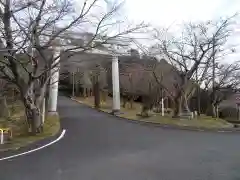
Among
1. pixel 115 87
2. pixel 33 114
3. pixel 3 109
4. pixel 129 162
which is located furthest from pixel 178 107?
pixel 129 162

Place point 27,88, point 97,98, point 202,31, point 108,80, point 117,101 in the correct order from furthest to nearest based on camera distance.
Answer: point 108,80
point 97,98
point 117,101
point 202,31
point 27,88

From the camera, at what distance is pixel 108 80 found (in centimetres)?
5262

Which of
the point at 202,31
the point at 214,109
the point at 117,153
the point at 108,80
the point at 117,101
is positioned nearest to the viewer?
the point at 117,153

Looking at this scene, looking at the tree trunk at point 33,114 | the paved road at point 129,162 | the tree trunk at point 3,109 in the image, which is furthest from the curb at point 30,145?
the tree trunk at point 3,109

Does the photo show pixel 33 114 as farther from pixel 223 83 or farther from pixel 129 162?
pixel 223 83

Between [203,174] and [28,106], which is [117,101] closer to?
[28,106]

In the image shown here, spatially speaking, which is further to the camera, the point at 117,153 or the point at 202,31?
the point at 202,31

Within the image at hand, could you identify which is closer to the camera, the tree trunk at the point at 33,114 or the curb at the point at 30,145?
the curb at the point at 30,145

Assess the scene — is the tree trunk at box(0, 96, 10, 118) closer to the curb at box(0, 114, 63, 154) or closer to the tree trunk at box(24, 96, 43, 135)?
the tree trunk at box(24, 96, 43, 135)

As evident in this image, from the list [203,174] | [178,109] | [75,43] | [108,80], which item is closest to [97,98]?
[108,80]

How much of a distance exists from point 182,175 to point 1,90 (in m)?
20.2

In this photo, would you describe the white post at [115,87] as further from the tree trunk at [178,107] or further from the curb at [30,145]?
the curb at [30,145]

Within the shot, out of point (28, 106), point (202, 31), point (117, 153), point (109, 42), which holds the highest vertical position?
point (202, 31)

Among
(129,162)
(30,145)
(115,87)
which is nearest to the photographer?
(129,162)
